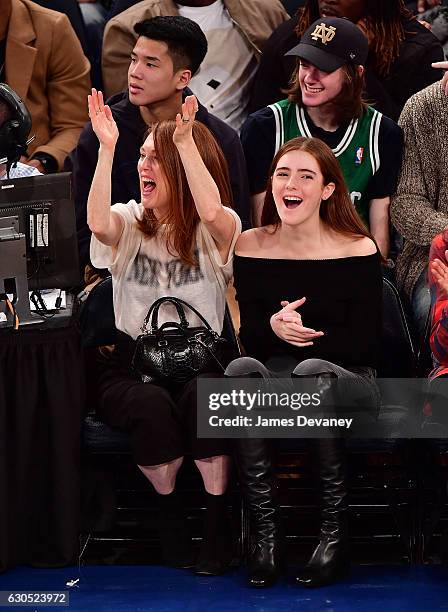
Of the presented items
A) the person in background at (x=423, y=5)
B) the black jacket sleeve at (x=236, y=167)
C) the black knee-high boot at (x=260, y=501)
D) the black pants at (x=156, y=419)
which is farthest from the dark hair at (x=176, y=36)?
the black knee-high boot at (x=260, y=501)

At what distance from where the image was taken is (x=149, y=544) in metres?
4.49

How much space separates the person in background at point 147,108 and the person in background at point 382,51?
18.3 inches

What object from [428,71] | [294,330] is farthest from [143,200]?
[428,71]

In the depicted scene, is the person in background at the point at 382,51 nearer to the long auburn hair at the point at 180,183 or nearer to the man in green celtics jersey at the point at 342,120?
the man in green celtics jersey at the point at 342,120

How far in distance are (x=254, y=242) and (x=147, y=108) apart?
1.11 m

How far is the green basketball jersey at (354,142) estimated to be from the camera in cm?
510

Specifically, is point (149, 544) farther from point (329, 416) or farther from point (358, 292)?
point (358, 292)

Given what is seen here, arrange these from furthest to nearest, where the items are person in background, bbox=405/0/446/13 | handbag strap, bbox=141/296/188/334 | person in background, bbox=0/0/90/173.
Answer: person in background, bbox=405/0/446/13
person in background, bbox=0/0/90/173
handbag strap, bbox=141/296/188/334

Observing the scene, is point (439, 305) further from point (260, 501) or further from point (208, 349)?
point (260, 501)

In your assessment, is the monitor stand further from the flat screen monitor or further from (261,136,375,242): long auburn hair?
(261,136,375,242): long auburn hair

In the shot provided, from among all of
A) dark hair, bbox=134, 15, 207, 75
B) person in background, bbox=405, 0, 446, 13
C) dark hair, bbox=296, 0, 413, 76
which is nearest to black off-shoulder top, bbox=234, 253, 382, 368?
dark hair, bbox=134, 15, 207, 75

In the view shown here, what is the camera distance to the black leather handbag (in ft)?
14.0

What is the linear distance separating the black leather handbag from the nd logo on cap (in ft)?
4.56

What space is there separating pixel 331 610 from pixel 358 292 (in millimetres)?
1103
